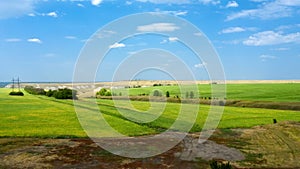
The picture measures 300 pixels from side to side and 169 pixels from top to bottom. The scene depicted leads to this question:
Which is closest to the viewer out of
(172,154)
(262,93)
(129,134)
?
(172,154)

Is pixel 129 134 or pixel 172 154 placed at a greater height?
pixel 129 134

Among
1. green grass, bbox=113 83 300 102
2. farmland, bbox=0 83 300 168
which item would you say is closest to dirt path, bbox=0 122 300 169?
farmland, bbox=0 83 300 168

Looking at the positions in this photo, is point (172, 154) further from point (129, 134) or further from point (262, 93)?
point (262, 93)

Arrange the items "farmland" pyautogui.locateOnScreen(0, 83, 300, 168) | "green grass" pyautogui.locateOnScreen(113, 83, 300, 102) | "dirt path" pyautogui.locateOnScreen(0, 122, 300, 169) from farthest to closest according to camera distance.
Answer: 1. "green grass" pyautogui.locateOnScreen(113, 83, 300, 102)
2. "farmland" pyautogui.locateOnScreen(0, 83, 300, 168)
3. "dirt path" pyautogui.locateOnScreen(0, 122, 300, 169)

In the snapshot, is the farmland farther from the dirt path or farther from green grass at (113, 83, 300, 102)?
green grass at (113, 83, 300, 102)

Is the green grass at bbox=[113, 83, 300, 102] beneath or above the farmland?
above

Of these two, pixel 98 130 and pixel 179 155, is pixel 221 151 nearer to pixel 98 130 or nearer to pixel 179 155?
pixel 179 155

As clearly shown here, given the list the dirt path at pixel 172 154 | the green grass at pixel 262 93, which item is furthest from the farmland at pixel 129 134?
the green grass at pixel 262 93

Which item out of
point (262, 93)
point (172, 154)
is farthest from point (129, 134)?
point (262, 93)

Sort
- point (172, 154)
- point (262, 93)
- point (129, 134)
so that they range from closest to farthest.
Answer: point (172, 154), point (129, 134), point (262, 93)

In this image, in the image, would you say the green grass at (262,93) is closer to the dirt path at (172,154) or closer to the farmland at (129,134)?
the farmland at (129,134)

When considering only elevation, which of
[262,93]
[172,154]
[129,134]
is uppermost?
[262,93]

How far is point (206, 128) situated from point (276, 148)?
37.1 ft

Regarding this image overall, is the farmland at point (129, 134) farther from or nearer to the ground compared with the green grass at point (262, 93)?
nearer to the ground
